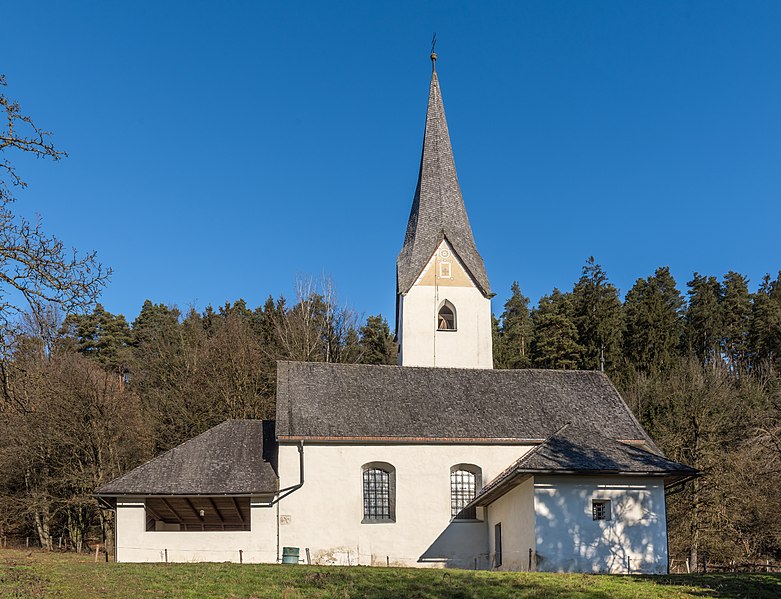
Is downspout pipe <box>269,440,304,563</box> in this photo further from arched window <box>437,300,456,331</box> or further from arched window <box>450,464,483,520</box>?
arched window <box>437,300,456,331</box>

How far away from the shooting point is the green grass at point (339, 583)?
52.6ft

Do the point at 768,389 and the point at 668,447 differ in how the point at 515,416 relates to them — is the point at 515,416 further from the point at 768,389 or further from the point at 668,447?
the point at 768,389

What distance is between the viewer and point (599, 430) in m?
29.1

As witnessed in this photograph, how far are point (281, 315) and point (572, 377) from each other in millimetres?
24969

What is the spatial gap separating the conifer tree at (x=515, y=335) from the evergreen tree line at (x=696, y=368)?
12cm

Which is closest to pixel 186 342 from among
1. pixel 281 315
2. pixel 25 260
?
pixel 281 315

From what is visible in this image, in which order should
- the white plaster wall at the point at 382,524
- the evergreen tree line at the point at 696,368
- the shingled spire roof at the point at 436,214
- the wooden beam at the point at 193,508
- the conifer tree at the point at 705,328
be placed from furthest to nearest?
1. the conifer tree at the point at 705,328
2. the shingled spire roof at the point at 436,214
3. the evergreen tree line at the point at 696,368
4. the wooden beam at the point at 193,508
5. the white plaster wall at the point at 382,524

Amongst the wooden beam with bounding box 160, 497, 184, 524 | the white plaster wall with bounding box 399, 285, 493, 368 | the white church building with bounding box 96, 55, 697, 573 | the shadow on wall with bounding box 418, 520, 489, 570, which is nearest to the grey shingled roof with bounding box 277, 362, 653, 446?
the white church building with bounding box 96, 55, 697, 573

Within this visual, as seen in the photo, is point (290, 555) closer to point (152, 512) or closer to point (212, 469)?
point (212, 469)

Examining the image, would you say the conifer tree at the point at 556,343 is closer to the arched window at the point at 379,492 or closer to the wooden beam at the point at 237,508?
the arched window at the point at 379,492

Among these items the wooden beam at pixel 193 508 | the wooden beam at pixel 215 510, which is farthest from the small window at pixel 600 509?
the wooden beam at pixel 193 508

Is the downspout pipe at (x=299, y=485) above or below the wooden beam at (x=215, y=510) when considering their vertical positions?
above

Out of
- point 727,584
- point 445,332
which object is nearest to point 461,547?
point 445,332

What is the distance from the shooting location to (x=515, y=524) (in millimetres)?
24953
